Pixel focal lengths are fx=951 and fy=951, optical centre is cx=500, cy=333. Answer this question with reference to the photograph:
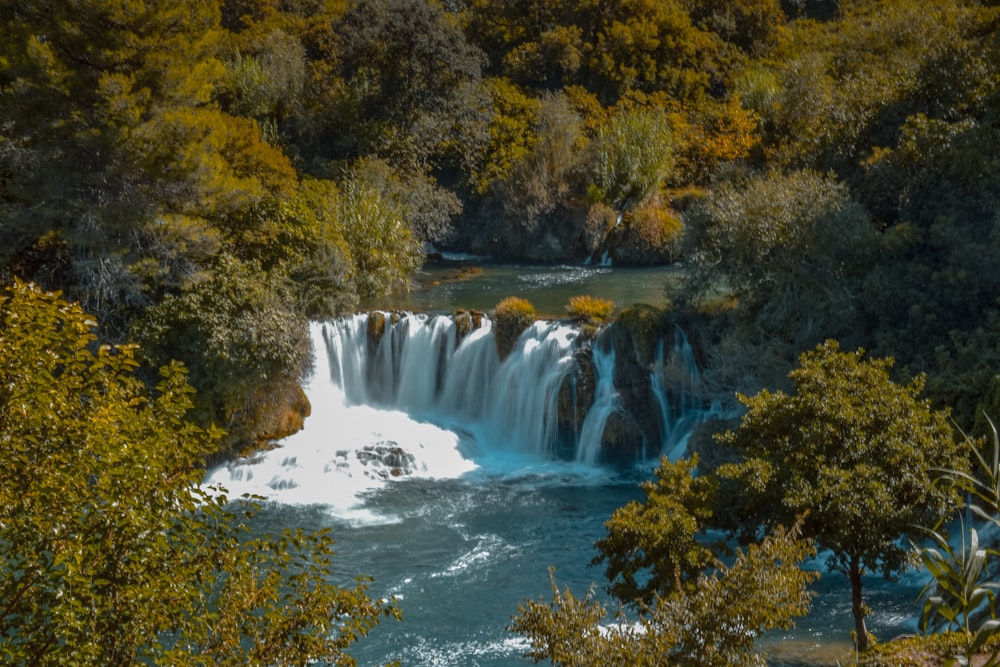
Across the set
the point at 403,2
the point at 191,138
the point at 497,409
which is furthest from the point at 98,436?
the point at 403,2

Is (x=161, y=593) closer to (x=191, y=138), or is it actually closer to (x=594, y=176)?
(x=191, y=138)

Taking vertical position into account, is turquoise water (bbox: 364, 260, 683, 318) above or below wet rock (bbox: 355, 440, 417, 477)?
above

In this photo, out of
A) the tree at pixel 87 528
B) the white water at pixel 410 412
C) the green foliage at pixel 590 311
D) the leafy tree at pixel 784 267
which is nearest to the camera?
the tree at pixel 87 528

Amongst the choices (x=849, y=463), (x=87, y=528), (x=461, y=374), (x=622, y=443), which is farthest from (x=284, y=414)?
(x=87, y=528)

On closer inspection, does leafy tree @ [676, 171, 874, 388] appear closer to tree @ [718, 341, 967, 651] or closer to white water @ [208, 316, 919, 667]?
white water @ [208, 316, 919, 667]

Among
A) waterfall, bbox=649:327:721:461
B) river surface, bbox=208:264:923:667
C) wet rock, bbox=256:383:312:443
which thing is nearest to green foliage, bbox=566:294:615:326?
river surface, bbox=208:264:923:667

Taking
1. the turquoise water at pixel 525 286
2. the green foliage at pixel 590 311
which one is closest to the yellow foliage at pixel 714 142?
the turquoise water at pixel 525 286

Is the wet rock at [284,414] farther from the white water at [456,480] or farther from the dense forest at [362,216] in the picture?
the white water at [456,480]
